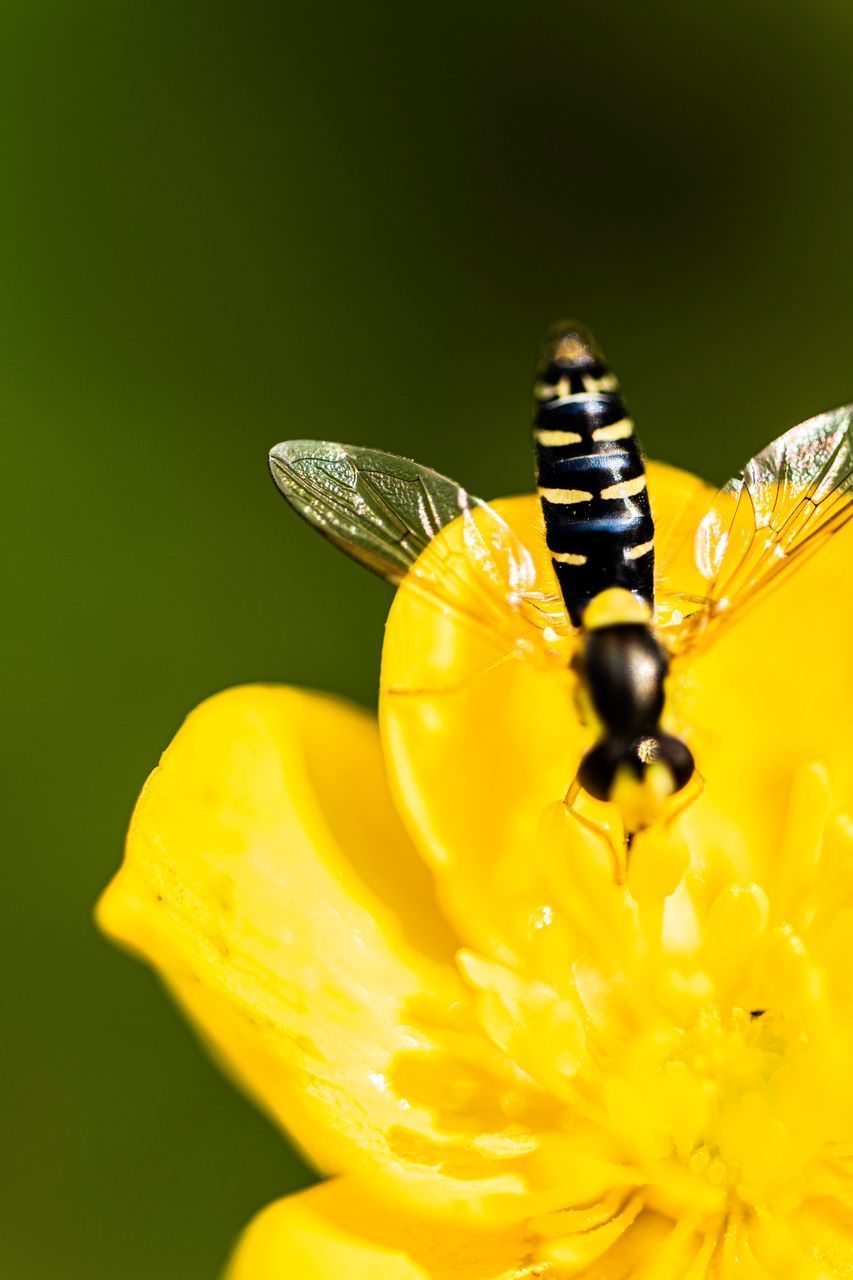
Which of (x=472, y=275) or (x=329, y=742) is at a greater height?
(x=472, y=275)

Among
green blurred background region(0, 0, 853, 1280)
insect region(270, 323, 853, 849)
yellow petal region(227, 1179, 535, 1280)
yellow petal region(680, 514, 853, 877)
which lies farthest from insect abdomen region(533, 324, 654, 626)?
green blurred background region(0, 0, 853, 1280)

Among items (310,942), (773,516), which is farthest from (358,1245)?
(773,516)

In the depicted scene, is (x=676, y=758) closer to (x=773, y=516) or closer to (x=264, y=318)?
(x=773, y=516)

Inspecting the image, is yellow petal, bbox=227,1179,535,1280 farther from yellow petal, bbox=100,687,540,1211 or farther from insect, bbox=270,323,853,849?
insect, bbox=270,323,853,849

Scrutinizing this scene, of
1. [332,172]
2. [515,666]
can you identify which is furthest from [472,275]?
[515,666]

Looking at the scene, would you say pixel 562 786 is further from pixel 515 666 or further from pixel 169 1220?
pixel 169 1220

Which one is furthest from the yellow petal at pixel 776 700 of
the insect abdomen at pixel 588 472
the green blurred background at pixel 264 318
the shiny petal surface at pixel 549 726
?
the green blurred background at pixel 264 318

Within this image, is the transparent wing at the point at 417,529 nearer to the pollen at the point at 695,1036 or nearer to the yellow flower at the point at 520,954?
the yellow flower at the point at 520,954
